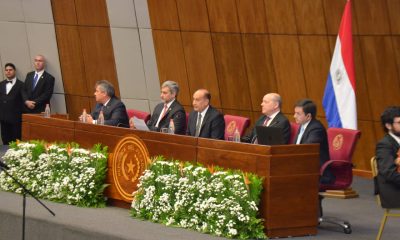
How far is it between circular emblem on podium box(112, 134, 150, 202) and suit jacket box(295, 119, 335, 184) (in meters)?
1.62

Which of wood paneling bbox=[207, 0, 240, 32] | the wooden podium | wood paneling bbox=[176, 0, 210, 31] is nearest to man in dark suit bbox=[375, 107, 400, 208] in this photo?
the wooden podium

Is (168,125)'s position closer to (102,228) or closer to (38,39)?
(102,228)

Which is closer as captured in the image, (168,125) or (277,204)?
(277,204)

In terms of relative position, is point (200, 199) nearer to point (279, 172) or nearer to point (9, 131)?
point (279, 172)

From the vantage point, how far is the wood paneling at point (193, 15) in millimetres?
16234

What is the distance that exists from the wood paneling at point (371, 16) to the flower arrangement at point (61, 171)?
460 cm

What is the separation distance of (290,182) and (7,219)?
128 inches

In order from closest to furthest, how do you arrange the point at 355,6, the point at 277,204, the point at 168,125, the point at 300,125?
1. the point at 277,204
2. the point at 300,125
3. the point at 168,125
4. the point at 355,6

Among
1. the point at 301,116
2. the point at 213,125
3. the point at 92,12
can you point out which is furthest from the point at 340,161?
the point at 92,12

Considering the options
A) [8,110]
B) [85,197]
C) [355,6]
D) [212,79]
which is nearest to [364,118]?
[355,6]

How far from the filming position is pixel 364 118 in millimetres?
13969

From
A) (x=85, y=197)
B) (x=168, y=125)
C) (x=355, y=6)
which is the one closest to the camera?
(x=85, y=197)

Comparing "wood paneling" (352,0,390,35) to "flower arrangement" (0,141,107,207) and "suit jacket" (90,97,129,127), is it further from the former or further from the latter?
"flower arrangement" (0,141,107,207)

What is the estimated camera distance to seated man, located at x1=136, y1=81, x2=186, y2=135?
11805 millimetres
